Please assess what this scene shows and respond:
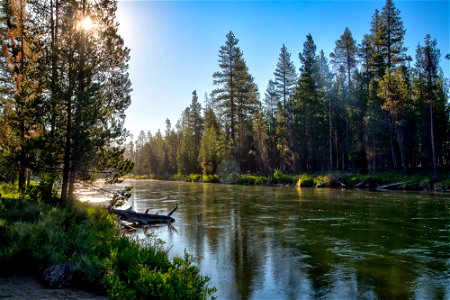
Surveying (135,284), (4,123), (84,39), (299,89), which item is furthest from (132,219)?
(299,89)

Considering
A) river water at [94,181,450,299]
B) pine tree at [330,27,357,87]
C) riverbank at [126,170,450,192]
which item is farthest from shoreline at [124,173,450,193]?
pine tree at [330,27,357,87]

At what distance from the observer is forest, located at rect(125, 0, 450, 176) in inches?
1797

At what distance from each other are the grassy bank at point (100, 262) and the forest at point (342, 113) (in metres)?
35.6

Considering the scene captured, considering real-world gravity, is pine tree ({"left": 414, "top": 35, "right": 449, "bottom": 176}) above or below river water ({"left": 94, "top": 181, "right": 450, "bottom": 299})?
above

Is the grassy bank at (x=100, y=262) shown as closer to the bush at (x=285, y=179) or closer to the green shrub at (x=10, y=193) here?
the green shrub at (x=10, y=193)

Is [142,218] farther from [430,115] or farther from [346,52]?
[346,52]

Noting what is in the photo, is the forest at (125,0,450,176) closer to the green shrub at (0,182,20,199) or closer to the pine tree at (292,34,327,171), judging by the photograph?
the pine tree at (292,34,327,171)

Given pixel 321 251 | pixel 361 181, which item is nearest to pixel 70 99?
pixel 321 251

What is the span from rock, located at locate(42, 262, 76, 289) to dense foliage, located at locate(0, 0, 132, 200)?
6.43 m

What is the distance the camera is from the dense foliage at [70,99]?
13.2 m

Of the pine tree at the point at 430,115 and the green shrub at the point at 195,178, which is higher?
the pine tree at the point at 430,115

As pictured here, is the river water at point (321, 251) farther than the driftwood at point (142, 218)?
No

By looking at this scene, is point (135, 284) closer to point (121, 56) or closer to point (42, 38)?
point (121, 56)

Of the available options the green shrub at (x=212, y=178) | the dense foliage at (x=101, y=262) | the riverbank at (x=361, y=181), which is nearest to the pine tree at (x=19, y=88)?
the dense foliage at (x=101, y=262)
